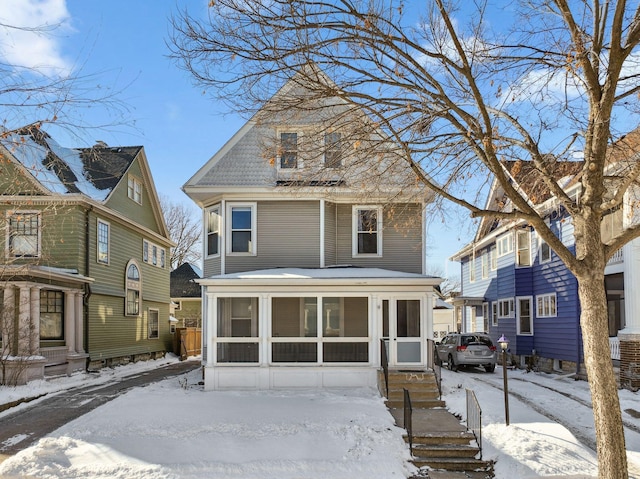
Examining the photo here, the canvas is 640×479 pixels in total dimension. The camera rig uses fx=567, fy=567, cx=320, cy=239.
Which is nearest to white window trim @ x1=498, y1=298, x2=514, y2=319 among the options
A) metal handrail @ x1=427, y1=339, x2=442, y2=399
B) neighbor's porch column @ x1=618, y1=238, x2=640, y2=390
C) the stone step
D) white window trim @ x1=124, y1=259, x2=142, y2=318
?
neighbor's porch column @ x1=618, y1=238, x2=640, y2=390

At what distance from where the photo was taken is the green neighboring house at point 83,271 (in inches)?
648

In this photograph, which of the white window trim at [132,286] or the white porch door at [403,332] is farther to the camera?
the white window trim at [132,286]

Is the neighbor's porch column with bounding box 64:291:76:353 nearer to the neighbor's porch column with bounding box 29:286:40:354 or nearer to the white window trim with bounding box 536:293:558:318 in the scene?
the neighbor's porch column with bounding box 29:286:40:354

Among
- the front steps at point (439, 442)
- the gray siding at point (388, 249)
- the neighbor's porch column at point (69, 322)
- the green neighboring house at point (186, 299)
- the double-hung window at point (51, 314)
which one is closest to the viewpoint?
the front steps at point (439, 442)

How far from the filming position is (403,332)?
15.2 metres

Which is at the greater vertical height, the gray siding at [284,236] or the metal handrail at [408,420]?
the gray siding at [284,236]

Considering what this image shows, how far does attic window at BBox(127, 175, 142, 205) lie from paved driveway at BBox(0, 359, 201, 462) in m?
9.09

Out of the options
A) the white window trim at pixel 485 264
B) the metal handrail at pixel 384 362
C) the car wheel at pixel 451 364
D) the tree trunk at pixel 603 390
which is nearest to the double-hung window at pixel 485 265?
the white window trim at pixel 485 264

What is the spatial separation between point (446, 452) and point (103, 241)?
53.1ft

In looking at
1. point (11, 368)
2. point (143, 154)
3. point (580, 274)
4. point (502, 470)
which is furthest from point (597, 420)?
point (143, 154)

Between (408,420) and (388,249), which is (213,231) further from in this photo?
(408,420)

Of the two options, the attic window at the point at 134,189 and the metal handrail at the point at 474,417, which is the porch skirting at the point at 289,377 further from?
the attic window at the point at 134,189

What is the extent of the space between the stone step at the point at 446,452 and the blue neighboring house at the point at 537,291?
6189mm

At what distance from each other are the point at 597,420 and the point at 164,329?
25.2 m
